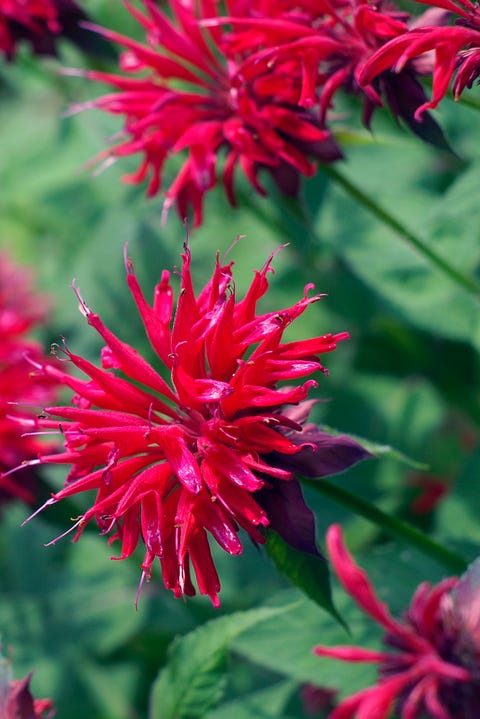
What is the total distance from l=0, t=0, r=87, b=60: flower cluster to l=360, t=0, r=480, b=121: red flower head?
20.5 inches

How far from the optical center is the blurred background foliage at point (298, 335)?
102 centimetres

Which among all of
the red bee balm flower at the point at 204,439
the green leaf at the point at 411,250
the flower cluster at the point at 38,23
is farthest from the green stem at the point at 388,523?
the flower cluster at the point at 38,23

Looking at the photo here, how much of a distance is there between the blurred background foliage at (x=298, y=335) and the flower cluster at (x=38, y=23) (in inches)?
8.9

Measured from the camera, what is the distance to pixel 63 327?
158 centimetres

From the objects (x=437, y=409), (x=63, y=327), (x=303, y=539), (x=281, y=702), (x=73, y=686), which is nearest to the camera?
(x=303, y=539)

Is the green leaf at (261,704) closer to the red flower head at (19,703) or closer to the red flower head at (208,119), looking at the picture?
the red flower head at (19,703)

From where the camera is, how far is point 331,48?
0.80 metres

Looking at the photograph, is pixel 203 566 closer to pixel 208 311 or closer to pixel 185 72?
pixel 208 311

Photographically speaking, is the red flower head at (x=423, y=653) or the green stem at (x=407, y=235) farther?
the green stem at (x=407, y=235)

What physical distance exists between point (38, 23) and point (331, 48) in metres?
0.48

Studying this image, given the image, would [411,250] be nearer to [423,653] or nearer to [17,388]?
[17,388]

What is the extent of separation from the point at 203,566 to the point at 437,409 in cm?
74

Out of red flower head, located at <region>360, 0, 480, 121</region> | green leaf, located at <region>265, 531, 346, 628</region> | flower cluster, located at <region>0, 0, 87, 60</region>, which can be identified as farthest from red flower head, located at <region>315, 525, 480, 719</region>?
flower cluster, located at <region>0, 0, 87, 60</region>

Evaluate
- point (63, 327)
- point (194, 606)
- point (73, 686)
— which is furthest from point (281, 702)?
point (63, 327)
